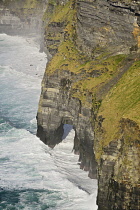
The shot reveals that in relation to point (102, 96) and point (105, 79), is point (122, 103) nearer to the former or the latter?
point (102, 96)

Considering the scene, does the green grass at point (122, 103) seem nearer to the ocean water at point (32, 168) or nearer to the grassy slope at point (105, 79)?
the grassy slope at point (105, 79)

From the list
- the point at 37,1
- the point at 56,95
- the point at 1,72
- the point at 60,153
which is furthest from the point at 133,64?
the point at 37,1

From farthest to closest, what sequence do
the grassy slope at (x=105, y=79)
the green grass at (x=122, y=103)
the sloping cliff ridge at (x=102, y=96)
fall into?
the grassy slope at (x=105, y=79) < the green grass at (x=122, y=103) < the sloping cliff ridge at (x=102, y=96)

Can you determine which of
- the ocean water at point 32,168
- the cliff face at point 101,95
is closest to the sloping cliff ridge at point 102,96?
the cliff face at point 101,95

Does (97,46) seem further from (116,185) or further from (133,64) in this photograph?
(116,185)

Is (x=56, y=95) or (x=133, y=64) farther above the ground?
(x=133, y=64)

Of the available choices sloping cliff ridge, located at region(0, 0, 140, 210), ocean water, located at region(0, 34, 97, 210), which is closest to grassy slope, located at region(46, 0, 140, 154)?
sloping cliff ridge, located at region(0, 0, 140, 210)

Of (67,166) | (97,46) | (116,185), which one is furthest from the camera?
(97,46)
